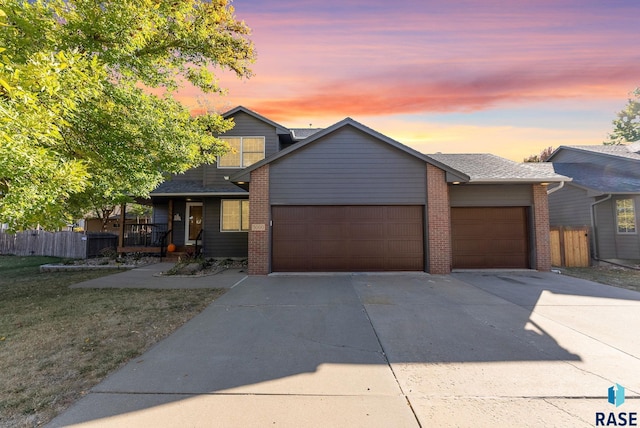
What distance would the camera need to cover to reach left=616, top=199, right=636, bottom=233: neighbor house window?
12500 millimetres

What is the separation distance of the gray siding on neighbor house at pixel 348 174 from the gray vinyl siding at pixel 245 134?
13.9 ft

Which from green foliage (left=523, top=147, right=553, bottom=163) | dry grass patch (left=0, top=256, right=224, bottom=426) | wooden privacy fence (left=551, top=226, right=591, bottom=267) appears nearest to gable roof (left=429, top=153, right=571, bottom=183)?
wooden privacy fence (left=551, top=226, right=591, bottom=267)

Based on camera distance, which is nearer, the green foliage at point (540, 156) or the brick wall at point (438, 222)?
the brick wall at point (438, 222)

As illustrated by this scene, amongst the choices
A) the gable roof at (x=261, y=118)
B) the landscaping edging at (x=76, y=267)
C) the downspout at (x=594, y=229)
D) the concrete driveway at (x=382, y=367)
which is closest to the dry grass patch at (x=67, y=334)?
the concrete driveway at (x=382, y=367)

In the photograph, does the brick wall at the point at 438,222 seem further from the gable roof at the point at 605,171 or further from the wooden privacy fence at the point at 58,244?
the wooden privacy fence at the point at 58,244

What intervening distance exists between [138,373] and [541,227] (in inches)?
505

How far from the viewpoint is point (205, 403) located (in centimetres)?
282

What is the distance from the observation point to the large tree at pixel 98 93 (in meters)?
4.57

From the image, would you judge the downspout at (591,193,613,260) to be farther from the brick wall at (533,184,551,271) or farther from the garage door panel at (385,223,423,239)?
the garage door panel at (385,223,423,239)

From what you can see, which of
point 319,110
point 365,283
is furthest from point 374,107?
point 365,283

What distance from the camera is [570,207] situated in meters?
14.5

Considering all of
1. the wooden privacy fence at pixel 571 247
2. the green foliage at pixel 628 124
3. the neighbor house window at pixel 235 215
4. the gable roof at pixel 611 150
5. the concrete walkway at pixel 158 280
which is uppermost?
the green foliage at pixel 628 124

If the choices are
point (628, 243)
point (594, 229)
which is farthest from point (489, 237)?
point (628, 243)

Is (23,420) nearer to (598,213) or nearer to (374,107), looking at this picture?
(374,107)
